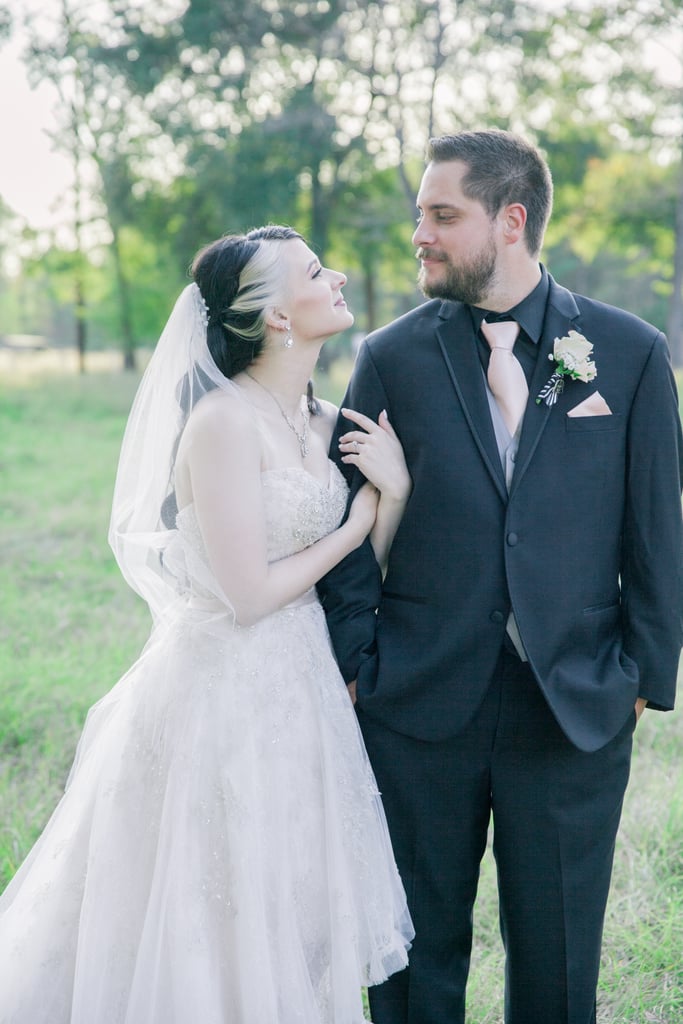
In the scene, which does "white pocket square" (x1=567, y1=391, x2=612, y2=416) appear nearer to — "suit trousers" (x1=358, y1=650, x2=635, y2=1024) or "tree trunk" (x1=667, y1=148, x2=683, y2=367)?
"suit trousers" (x1=358, y1=650, x2=635, y2=1024)

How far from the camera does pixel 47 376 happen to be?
22.4 m

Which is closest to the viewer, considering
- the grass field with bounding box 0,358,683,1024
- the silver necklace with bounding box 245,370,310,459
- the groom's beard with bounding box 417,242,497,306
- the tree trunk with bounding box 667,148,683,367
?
the groom's beard with bounding box 417,242,497,306

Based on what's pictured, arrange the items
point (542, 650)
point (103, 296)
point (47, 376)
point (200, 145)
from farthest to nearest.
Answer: point (103, 296), point (47, 376), point (200, 145), point (542, 650)

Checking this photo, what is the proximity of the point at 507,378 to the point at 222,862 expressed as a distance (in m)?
1.55

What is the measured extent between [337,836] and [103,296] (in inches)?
1191

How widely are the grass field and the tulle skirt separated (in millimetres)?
797

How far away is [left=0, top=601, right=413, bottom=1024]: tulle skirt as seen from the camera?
9.14 ft

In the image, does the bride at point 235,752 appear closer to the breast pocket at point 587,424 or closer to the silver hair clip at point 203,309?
the silver hair clip at point 203,309

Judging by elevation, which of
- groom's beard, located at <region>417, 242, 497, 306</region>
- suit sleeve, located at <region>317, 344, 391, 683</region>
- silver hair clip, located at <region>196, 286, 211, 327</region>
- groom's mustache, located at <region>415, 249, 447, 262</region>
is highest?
groom's mustache, located at <region>415, 249, 447, 262</region>

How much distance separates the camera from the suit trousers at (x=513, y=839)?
9.26 feet

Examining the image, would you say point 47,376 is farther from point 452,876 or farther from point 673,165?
point 452,876

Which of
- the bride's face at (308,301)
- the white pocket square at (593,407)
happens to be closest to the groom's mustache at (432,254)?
the bride's face at (308,301)

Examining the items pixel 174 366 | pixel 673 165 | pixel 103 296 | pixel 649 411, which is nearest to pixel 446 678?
pixel 649 411


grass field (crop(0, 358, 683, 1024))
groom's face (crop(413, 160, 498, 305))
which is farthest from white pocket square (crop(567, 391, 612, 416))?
grass field (crop(0, 358, 683, 1024))
